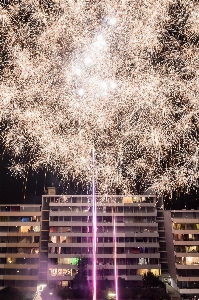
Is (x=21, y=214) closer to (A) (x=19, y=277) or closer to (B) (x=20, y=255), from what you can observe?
(B) (x=20, y=255)

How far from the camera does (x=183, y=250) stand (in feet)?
176

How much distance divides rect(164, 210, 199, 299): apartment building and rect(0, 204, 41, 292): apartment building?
934 inches

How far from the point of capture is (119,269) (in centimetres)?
5159

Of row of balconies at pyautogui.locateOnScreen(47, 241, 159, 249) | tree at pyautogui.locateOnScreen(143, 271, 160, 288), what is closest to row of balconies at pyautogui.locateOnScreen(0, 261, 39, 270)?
row of balconies at pyautogui.locateOnScreen(47, 241, 159, 249)

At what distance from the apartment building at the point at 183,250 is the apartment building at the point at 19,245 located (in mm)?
23732

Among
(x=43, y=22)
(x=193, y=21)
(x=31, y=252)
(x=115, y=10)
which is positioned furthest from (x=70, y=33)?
(x=31, y=252)

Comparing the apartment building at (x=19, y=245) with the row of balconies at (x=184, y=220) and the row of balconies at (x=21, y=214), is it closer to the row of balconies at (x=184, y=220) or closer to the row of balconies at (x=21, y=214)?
the row of balconies at (x=21, y=214)

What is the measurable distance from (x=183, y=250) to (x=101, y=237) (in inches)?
561

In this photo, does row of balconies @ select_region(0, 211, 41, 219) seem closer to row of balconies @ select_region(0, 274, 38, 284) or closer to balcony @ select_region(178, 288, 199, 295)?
row of balconies @ select_region(0, 274, 38, 284)

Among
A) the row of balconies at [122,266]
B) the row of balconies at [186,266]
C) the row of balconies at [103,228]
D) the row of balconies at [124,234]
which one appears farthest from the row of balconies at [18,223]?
the row of balconies at [186,266]

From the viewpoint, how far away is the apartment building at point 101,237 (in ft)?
170

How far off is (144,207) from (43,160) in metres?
40.4

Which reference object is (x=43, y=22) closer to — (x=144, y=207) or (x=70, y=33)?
(x=70, y=33)

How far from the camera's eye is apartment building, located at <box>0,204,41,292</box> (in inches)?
2105
